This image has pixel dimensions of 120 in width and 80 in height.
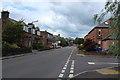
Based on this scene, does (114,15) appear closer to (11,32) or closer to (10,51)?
(10,51)

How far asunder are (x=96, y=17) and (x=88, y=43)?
79.3ft

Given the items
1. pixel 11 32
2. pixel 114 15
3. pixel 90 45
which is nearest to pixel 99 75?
pixel 114 15

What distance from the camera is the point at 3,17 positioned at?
134 feet

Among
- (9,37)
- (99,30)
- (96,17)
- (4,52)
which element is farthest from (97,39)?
(96,17)

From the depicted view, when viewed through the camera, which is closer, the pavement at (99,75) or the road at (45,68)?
the pavement at (99,75)

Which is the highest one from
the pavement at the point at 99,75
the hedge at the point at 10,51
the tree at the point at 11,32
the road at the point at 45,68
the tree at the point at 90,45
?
the tree at the point at 11,32

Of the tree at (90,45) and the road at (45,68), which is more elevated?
the tree at (90,45)

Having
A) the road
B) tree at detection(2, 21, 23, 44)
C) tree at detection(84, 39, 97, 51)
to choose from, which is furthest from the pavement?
tree at detection(84, 39, 97, 51)

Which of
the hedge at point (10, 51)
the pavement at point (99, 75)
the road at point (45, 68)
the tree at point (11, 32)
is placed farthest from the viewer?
the tree at point (11, 32)

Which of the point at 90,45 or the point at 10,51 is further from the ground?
the point at 90,45

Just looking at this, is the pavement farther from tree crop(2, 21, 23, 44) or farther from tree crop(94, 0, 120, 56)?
tree crop(2, 21, 23, 44)

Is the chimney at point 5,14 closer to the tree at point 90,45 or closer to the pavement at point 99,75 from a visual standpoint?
the tree at point 90,45

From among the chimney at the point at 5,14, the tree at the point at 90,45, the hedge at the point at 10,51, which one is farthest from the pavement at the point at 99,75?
the chimney at the point at 5,14

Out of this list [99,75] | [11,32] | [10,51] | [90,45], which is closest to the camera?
[99,75]
